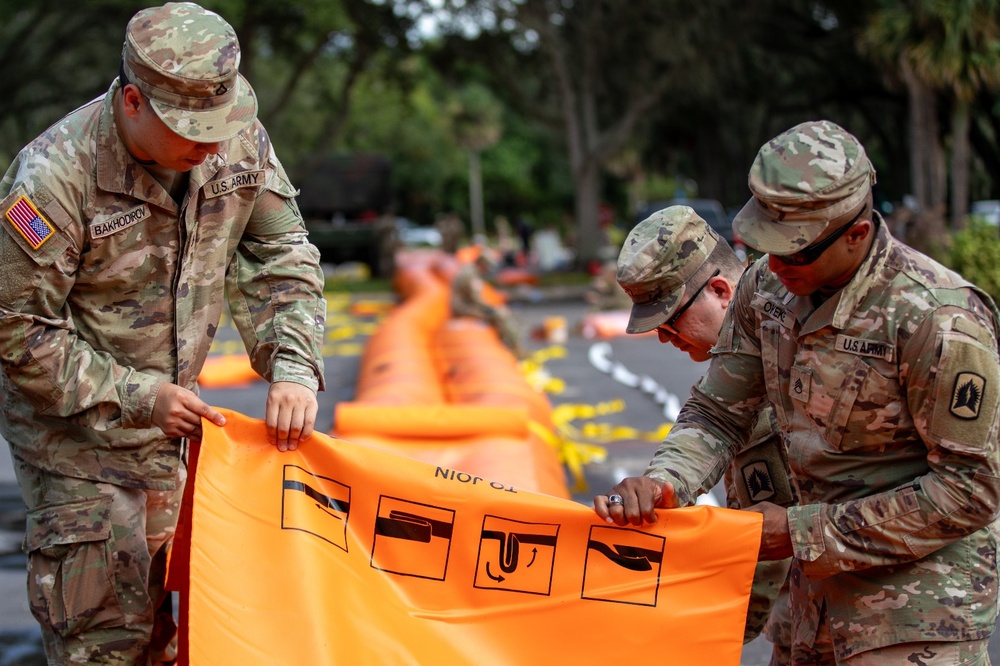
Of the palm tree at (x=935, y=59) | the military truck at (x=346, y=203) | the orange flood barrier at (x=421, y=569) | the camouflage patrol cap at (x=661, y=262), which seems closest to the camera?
Answer: the orange flood barrier at (x=421, y=569)

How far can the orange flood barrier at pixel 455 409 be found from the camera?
609 cm

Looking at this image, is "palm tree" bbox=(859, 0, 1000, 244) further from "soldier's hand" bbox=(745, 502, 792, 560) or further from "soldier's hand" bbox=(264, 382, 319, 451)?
"soldier's hand" bbox=(264, 382, 319, 451)

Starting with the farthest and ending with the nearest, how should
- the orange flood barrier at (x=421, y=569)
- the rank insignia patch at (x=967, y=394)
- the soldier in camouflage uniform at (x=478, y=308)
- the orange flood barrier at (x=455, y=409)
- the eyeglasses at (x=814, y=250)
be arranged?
the soldier in camouflage uniform at (x=478, y=308) → the orange flood barrier at (x=455, y=409) → the orange flood barrier at (x=421, y=569) → the eyeglasses at (x=814, y=250) → the rank insignia patch at (x=967, y=394)

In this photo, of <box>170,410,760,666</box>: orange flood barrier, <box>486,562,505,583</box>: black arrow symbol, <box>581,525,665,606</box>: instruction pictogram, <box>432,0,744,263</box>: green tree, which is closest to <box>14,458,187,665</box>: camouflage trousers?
<box>170,410,760,666</box>: orange flood barrier

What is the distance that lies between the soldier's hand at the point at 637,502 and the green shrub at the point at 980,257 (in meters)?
5.02

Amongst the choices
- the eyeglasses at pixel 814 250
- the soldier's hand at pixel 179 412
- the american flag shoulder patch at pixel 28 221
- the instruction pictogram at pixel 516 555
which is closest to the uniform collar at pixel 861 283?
the eyeglasses at pixel 814 250

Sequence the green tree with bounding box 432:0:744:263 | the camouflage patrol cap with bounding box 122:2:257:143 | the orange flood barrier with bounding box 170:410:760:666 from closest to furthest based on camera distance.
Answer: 1. the camouflage patrol cap with bounding box 122:2:257:143
2. the orange flood barrier with bounding box 170:410:760:666
3. the green tree with bounding box 432:0:744:263

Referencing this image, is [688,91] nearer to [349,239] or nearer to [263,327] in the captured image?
[349,239]

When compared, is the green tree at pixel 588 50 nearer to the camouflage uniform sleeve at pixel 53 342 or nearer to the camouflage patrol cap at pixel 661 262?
the camouflage patrol cap at pixel 661 262

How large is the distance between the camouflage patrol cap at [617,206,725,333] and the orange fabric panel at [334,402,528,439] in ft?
10.4

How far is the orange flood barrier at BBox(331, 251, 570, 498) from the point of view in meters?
6.09

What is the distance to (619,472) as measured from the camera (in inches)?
315

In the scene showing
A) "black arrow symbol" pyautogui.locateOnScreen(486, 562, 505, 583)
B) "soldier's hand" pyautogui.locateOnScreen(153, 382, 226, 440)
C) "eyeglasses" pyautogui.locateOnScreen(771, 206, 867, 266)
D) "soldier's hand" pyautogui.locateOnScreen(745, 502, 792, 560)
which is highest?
"eyeglasses" pyautogui.locateOnScreen(771, 206, 867, 266)

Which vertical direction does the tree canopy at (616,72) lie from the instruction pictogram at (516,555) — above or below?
below
